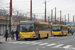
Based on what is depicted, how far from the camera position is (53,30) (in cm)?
4097

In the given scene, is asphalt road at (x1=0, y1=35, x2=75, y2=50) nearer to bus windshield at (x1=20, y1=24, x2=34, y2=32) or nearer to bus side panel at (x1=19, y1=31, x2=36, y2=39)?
bus side panel at (x1=19, y1=31, x2=36, y2=39)

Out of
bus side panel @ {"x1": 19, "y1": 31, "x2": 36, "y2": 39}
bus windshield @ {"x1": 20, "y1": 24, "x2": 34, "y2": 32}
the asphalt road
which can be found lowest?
the asphalt road

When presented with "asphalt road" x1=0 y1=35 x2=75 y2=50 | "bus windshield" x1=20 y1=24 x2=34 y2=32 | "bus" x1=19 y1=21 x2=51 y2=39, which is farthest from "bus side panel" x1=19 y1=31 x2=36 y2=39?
"asphalt road" x1=0 y1=35 x2=75 y2=50

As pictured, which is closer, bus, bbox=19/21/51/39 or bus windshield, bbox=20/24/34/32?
bus, bbox=19/21/51/39

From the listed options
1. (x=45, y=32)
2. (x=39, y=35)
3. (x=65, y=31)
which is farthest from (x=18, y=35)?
(x=65, y=31)

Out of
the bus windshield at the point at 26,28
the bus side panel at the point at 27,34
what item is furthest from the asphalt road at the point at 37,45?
the bus windshield at the point at 26,28

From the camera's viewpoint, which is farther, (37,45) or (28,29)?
(28,29)

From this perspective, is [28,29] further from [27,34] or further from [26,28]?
[27,34]

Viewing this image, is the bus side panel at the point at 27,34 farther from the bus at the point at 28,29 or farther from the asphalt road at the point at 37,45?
the asphalt road at the point at 37,45

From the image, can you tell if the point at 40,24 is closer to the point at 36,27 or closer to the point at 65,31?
the point at 36,27

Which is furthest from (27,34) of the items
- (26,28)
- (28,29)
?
(26,28)

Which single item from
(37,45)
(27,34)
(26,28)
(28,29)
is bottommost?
(37,45)

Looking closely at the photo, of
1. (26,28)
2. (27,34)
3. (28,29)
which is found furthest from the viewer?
(26,28)

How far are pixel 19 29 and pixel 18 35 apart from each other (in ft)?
5.01
